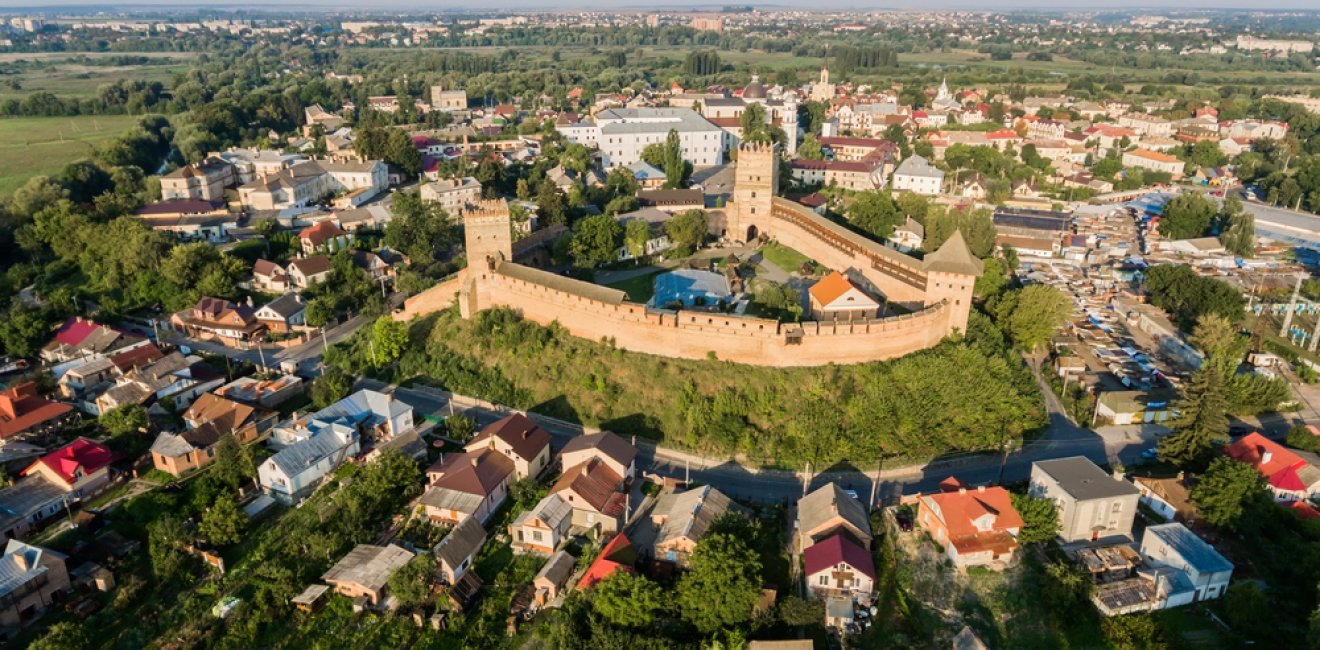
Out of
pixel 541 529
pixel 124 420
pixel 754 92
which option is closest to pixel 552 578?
pixel 541 529

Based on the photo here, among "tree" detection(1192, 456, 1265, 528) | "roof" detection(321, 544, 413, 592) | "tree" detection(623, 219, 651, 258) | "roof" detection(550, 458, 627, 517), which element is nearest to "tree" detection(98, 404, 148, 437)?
"roof" detection(321, 544, 413, 592)

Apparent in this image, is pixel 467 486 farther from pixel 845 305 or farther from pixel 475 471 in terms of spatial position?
pixel 845 305

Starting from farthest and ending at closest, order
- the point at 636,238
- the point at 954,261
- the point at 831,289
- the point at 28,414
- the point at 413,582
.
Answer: the point at 636,238 < the point at 831,289 < the point at 954,261 < the point at 28,414 < the point at 413,582

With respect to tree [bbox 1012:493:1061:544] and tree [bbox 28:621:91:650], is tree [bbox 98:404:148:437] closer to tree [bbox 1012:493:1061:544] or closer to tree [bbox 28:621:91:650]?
tree [bbox 28:621:91:650]

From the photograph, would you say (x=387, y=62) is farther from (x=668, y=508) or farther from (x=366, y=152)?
(x=668, y=508)

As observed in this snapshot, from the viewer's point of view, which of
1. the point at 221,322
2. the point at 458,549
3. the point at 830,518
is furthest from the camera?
the point at 221,322

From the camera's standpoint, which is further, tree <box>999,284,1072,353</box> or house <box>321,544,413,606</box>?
tree <box>999,284,1072,353</box>

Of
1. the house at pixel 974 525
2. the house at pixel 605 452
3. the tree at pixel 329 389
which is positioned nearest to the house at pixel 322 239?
the tree at pixel 329 389
